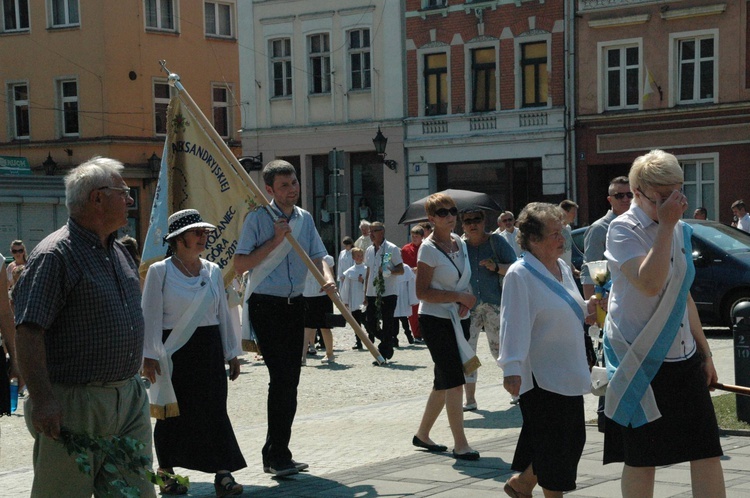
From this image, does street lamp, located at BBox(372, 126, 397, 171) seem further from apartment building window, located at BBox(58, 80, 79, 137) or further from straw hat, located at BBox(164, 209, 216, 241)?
straw hat, located at BBox(164, 209, 216, 241)

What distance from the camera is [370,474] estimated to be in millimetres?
8398

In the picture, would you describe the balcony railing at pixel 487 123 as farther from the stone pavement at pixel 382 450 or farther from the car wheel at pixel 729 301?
the stone pavement at pixel 382 450

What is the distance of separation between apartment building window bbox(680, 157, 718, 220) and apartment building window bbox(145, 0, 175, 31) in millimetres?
20607

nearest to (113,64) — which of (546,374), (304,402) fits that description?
(304,402)

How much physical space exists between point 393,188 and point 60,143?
1342 centimetres

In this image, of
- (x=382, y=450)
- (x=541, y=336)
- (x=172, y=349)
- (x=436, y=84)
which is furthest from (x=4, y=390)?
(x=436, y=84)

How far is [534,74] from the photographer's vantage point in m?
35.2

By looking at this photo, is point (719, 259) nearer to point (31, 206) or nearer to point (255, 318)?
point (255, 318)

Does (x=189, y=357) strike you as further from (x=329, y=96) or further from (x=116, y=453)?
(x=329, y=96)

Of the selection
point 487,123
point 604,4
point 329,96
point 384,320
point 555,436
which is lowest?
point 384,320

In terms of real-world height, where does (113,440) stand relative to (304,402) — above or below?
above

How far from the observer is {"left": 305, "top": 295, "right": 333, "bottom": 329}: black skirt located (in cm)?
911

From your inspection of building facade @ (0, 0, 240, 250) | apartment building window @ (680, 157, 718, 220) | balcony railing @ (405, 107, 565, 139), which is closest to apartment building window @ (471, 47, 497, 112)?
balcony railing @ (405, 107, 565, 139)

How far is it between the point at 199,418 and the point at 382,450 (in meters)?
1.98
